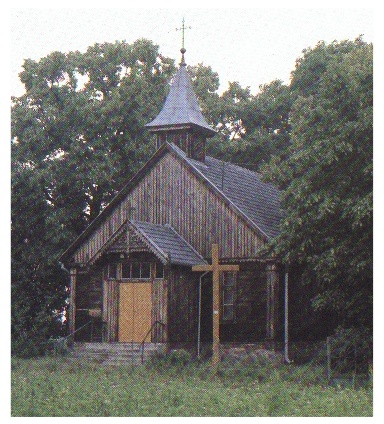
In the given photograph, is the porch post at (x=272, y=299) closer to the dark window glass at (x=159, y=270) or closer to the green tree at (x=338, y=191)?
the green tree at (x=338, y=191)

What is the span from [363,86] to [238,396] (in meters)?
9.89

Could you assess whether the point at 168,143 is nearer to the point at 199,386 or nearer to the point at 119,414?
the point at 199,386

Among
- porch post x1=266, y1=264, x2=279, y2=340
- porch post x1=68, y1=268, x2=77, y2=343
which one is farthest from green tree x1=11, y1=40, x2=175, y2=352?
porch post x1=266, y1=264, x2=279, y2=340

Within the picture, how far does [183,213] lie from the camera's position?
2938 cm

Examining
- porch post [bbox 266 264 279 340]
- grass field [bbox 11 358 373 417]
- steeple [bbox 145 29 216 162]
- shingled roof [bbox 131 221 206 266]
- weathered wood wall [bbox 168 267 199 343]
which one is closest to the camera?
grass field [bbox 11 358 373 417]

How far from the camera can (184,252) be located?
28.0 metres

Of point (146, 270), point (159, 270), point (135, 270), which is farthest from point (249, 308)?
point (135, 270)

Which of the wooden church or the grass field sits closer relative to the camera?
the grass field

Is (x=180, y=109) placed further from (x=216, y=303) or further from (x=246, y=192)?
(x=216, y=303)

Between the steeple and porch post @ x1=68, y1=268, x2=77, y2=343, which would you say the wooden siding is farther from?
the steeple

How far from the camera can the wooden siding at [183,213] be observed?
2822cm

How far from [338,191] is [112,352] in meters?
9.35

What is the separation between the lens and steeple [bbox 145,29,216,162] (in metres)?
30.8
